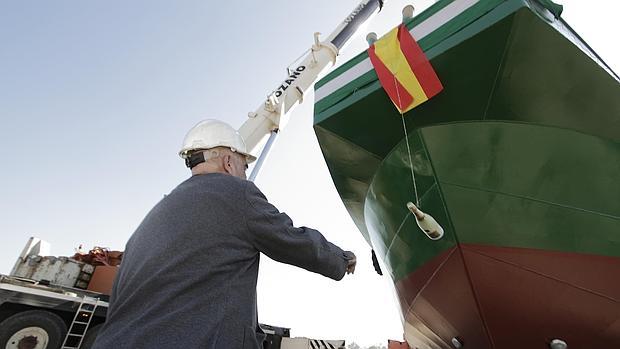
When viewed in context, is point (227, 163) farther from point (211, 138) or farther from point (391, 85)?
point (391, 85)

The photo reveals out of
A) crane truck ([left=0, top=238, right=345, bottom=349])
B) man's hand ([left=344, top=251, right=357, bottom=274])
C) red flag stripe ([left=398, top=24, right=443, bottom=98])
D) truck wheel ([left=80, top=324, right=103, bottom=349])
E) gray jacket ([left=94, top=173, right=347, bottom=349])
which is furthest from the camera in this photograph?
truck wheel ([left=80, top=324, right=103, bottom=349])

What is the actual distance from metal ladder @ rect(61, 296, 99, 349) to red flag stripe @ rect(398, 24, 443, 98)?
649 centimetres

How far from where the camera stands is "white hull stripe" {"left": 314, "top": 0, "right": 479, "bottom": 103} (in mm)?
3053

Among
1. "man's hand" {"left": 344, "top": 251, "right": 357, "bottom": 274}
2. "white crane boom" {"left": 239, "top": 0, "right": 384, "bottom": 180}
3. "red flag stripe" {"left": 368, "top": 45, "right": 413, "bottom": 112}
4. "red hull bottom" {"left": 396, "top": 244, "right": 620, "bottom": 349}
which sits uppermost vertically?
"white crane boom" {"left": 239, "top": 0, "right": 384, "bottom": 180}

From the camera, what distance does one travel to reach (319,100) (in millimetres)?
3881

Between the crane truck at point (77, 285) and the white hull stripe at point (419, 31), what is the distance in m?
4.95

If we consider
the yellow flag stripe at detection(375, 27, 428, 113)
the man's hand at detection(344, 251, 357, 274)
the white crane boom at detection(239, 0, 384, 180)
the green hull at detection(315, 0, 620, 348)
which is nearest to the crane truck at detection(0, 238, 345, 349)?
the white crane boom at detection(239, 0, 384, 180)

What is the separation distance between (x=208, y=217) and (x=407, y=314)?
11.1 feet

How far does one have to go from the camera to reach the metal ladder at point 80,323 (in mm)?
6059

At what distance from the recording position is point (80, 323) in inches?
243

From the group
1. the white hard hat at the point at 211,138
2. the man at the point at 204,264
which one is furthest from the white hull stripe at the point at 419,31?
the man at the point at 204,264

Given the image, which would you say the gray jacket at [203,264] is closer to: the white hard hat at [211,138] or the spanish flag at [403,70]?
the white hard hat at [211,138]

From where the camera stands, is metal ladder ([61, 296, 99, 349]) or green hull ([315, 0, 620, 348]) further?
metal ladder ([61, 296, 99, 349])

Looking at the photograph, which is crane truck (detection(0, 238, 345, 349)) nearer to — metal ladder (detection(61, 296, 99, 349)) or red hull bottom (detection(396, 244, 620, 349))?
metal ladder (detection(61, 296, 99, 349))
